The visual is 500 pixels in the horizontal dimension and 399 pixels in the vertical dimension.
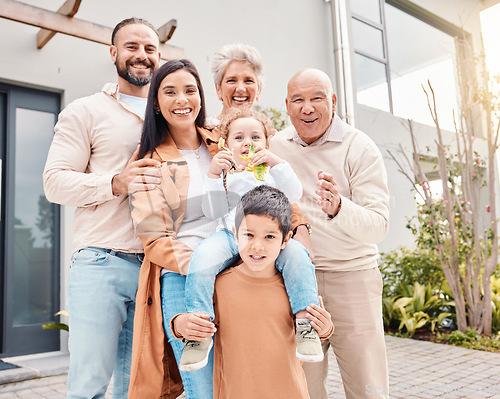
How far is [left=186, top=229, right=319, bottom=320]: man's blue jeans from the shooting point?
3.41 feet

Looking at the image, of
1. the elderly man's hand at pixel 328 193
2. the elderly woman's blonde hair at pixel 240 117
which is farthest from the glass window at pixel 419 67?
the elderly woman's blonde hair at pixel 240 117

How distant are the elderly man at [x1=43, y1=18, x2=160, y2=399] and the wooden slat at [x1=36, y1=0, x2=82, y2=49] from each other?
2.11 m

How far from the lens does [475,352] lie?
4.57 metres

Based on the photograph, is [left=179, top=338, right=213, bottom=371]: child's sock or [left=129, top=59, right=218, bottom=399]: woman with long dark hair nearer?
[left=179, top=338, right=213, bottom=371]: child's sock

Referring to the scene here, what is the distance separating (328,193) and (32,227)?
12.1 ft

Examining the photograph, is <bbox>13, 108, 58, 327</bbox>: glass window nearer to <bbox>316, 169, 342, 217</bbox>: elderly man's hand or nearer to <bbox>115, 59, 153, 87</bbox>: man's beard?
<bbox>115, 59, 153, 87</bbox>: man's beard

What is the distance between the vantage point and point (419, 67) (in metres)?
3.38

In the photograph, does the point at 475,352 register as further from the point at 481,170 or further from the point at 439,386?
the point at 481,170

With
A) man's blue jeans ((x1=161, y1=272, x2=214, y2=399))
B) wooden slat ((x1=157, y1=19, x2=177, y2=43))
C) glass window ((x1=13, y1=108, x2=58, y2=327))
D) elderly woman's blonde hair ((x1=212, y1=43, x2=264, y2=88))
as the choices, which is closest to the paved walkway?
glass window ((x1=13, y1=108, x2=58, y2=327))

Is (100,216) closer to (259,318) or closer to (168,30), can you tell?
(259,318)

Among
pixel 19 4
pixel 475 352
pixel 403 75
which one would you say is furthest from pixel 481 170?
pixel 19 4

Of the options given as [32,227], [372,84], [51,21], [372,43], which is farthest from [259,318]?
[32,227]

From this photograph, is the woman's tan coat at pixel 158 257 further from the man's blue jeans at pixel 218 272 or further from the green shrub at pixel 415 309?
the green shrub at pixel 415 309

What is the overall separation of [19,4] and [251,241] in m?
3.21
